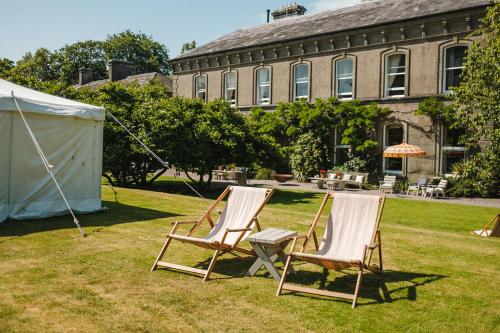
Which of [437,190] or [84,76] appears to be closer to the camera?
[437,190]

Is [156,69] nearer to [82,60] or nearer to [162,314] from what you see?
[82,60]

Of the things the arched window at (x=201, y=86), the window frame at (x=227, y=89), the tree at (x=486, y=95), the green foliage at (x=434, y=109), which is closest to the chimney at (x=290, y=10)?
the window frame at (x=227, y=89)

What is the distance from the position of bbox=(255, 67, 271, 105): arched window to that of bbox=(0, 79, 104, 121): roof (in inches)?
728

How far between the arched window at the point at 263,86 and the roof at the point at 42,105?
18496 mm

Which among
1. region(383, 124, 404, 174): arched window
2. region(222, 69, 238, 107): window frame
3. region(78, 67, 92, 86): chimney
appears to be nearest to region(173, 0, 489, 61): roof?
region(222, 69, 238, 107): window frame

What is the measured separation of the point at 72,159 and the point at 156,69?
57.2 metres

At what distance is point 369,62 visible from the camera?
23703 mm

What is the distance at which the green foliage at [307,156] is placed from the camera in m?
24.6

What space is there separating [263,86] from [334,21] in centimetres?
543

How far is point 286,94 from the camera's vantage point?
2705 centimetres

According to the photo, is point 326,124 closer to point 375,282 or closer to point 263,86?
point 263,86

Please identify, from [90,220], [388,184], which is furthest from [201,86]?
[90,220]

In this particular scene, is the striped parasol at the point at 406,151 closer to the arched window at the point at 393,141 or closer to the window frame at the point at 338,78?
the arched window at the point at 393,141

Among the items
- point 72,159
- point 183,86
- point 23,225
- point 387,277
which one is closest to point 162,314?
point 387,277
